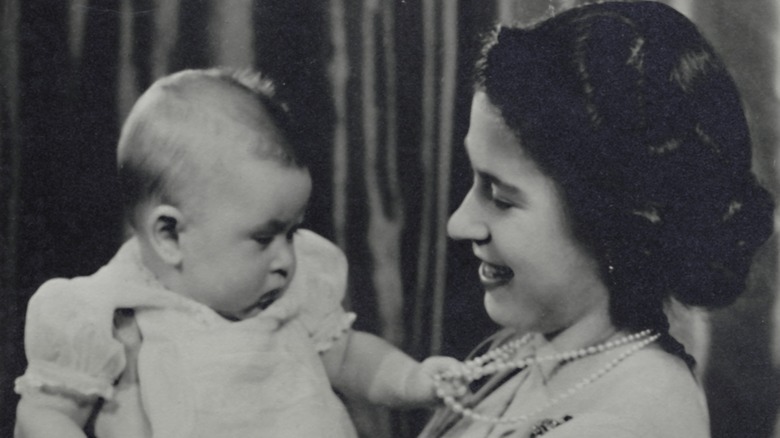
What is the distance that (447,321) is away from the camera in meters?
0.90

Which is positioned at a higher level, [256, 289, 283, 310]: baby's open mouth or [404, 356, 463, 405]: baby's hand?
[256, 289, 283, 310]: baby's open mouth

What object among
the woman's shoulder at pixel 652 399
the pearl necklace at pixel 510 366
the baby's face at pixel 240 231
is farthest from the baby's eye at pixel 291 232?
the woman's shoulder at pixel 652 399

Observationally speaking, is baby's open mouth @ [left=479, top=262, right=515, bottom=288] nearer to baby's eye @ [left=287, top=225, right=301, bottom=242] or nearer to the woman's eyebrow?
the woman's eyebrow

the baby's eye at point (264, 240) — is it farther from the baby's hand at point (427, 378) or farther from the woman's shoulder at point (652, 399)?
the woman's shoulder at point (652, 399)

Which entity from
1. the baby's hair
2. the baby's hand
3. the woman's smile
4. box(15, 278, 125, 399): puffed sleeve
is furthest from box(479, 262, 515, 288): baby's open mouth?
box(15, 278, 125, 399): puffed sleeve

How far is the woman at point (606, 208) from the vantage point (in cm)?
73

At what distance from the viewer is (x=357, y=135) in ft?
2.85

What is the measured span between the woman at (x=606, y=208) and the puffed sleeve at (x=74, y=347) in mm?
346

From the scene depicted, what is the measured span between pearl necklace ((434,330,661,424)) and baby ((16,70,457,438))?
0.12 m

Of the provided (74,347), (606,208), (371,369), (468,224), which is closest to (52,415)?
(74,347)

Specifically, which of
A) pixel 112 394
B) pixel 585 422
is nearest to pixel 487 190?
pixel 585 422

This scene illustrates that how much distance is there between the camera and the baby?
764 millimetres

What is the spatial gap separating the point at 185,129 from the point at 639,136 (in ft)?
1.35

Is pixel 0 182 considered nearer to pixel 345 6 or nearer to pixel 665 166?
pixel 345 6
